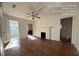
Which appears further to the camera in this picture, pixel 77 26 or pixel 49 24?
pixel 49 24

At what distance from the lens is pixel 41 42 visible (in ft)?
5.05

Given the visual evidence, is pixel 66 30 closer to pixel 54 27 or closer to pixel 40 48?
pixel 54 27

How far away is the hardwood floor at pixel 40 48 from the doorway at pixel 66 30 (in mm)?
101

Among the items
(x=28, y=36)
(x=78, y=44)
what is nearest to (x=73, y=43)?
(x=78, y=44)

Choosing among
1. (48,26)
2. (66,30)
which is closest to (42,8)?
(48,26)

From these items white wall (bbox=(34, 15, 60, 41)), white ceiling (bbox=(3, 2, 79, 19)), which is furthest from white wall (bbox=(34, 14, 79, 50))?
white ceiling (bbox=(3, 2, 79, 19))

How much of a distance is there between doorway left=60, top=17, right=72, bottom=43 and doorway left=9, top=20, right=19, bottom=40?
84cm

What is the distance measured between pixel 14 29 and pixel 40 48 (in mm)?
Answer: 588

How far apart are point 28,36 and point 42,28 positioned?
1.05 feet

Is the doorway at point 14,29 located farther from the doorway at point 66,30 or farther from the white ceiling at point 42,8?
the doorway at point 66,30

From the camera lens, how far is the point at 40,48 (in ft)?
4.82

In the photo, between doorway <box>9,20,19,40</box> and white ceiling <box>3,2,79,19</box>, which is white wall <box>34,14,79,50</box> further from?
doorway <box>9,20,19,40</box>

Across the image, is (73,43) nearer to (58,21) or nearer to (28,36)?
(58,21)

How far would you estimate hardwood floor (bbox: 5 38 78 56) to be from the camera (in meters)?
1.41
